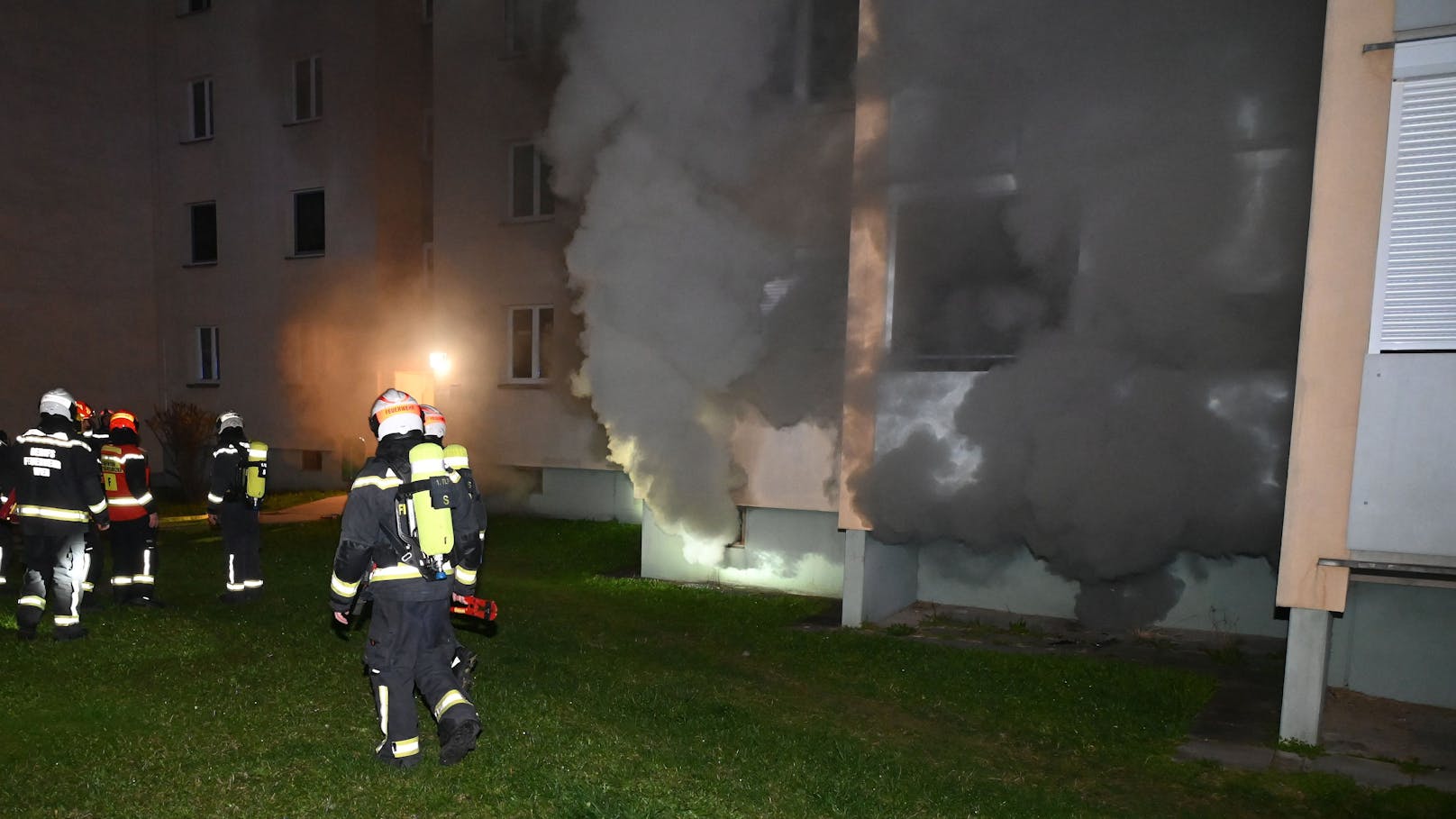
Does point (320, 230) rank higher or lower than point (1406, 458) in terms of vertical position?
higher

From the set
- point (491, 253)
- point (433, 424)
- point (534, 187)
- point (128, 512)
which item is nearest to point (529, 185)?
point (534, 187)

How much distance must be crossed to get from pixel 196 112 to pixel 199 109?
0.09 meters

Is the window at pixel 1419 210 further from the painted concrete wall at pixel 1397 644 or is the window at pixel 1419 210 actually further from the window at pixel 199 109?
the window at pixel 199 109

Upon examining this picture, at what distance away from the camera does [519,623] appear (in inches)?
322

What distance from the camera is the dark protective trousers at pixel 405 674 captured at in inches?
177

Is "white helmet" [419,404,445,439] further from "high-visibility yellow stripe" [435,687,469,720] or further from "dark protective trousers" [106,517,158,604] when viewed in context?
"dark protective trousers" [106,517,158,604]

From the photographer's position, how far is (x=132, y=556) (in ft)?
27.0

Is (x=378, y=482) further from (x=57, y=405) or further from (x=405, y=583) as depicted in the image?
(x=57, y=405)

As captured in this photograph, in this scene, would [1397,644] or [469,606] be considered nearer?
[469,606]

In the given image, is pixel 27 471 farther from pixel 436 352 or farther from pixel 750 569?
pixel 436 352

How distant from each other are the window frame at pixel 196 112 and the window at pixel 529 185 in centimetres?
940

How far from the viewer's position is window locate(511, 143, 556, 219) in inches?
567

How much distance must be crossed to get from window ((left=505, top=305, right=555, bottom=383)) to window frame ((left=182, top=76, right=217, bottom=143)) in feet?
33.7

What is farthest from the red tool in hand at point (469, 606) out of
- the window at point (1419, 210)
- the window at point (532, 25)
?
the window at point (532, 25)
